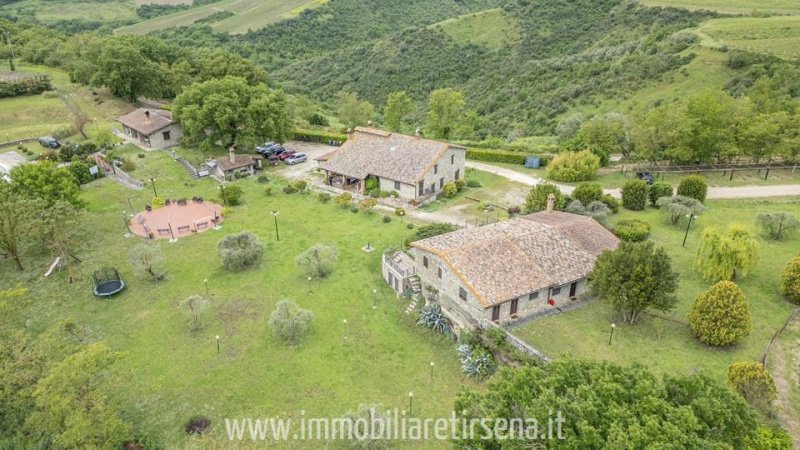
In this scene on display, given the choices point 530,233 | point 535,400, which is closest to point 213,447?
point 535,400

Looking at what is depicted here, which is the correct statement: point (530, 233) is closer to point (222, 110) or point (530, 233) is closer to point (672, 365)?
point (672, 365)

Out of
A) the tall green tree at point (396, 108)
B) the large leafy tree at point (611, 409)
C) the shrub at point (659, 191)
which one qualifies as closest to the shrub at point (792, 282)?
the shrub at point (659, 191)

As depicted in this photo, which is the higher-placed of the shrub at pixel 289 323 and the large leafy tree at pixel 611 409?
the large leafy tree at pixel 611 409

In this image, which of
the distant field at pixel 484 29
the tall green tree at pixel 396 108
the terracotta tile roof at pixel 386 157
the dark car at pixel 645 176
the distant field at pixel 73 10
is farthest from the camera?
the distant field at pixel 73 10

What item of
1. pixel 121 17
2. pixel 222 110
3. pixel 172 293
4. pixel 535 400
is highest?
pixel 121 17

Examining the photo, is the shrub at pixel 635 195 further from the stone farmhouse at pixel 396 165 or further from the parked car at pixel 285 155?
the parked car at pixel 285 155

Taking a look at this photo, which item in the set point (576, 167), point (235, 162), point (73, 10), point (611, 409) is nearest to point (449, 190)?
point (576, 167)

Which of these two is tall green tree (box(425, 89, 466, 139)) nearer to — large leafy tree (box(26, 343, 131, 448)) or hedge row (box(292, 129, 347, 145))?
hedge row (box(292, 129, 347, 145))
